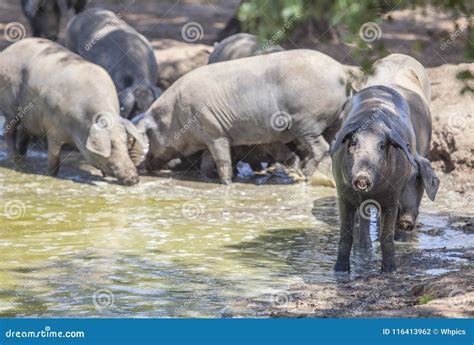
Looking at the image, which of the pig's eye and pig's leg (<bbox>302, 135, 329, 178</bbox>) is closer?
the pig's eye

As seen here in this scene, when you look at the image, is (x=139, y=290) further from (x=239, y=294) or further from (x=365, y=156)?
(x=365, y=156)

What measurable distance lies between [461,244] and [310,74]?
389cm

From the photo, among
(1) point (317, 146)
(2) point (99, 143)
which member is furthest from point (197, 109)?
(1) point (317, 146)

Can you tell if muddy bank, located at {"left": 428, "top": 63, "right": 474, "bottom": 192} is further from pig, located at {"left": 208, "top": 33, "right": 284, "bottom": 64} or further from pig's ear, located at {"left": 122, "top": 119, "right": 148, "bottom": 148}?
pig's ear, located at {"left": 122, "top": 119, "right": 148, "bottom": 148}

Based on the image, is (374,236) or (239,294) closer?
(239,294)

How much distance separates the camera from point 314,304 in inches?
317

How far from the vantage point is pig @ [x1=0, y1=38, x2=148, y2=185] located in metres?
14.0

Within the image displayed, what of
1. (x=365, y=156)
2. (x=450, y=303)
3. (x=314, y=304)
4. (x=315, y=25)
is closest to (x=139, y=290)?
(x=314, y=304)

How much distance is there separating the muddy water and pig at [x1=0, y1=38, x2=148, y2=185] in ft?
1.26

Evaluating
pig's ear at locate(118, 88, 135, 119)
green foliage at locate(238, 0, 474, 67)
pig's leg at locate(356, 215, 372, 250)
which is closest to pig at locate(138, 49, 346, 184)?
pig's ear at locate(118, 88, 135, 119)

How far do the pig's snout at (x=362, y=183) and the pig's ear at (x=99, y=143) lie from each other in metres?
6.14

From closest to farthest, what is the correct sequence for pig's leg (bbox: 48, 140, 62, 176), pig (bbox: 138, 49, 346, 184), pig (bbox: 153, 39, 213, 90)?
pig (bbox: 138, 49, 346, 184) < pig's leg (bbox: 48, 140, 62, 176) < pig (bbox: 153, 39, 213, 90)

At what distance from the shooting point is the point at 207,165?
579 inches

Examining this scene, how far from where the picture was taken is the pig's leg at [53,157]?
47.9ft
